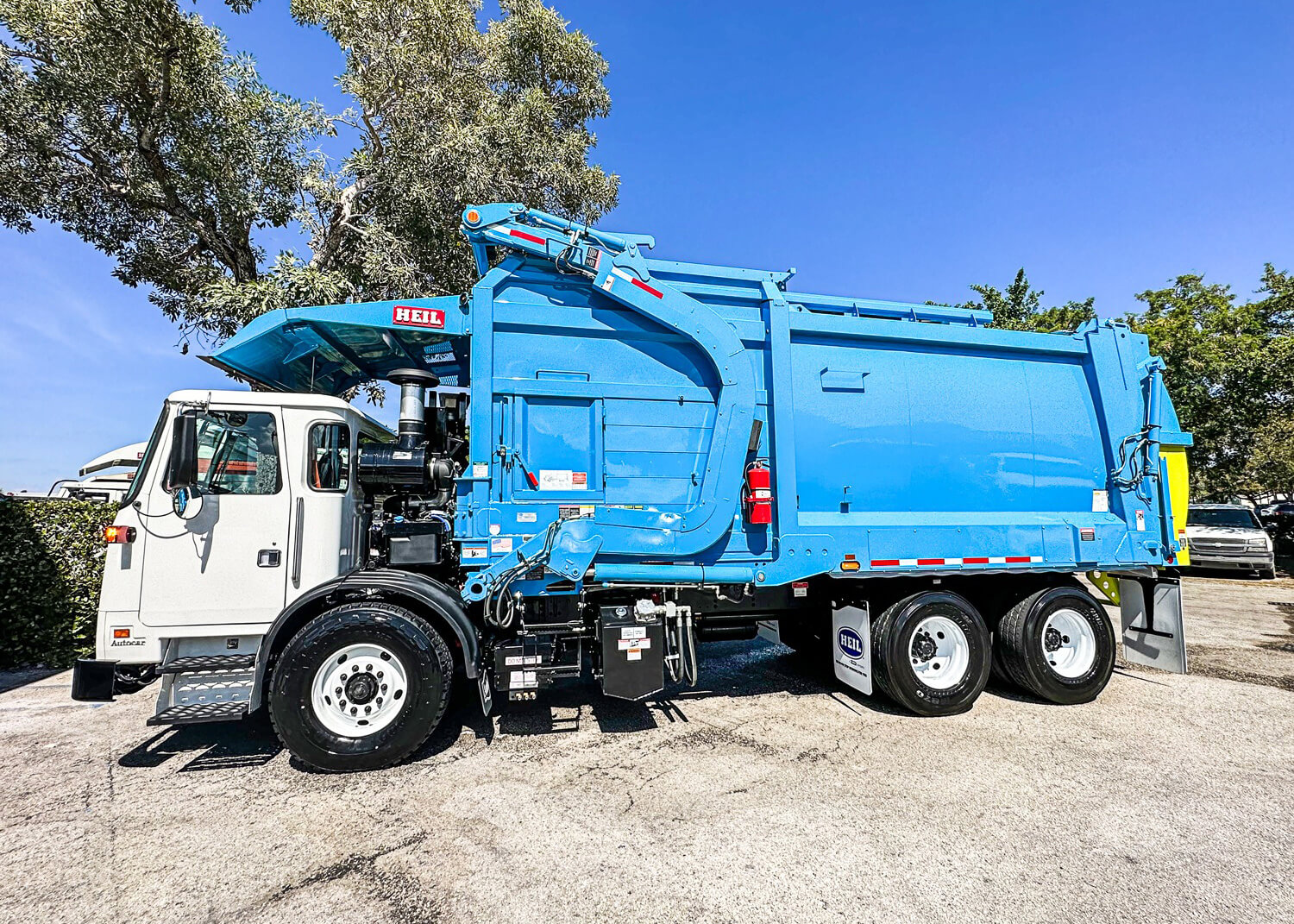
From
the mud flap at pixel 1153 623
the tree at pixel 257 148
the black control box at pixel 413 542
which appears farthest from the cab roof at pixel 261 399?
the mud flap at pixel 1153 623

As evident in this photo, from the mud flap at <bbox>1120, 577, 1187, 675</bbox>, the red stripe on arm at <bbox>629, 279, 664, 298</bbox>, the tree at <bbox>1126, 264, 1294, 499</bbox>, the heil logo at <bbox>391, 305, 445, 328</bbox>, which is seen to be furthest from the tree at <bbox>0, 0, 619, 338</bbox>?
the tree at <bbox>1126, 264, 1294, 499</bbox>

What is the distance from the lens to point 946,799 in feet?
12.0

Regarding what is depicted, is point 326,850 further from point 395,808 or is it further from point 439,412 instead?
point 439,412

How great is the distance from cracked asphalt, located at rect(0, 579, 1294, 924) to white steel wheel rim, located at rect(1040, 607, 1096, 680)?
1.15ft

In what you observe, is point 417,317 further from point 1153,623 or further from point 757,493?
point 1153,623

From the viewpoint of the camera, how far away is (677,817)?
3.44 meters

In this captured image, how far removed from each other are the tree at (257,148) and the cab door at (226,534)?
4.28 metres

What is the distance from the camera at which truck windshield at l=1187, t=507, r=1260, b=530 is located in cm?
1492

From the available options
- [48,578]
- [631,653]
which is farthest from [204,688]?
[48,578]

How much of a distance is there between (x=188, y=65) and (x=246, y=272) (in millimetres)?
2670

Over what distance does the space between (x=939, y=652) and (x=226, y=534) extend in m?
5.75

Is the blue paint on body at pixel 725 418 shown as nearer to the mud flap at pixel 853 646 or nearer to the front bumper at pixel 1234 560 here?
the mud flap at pixel 853 646

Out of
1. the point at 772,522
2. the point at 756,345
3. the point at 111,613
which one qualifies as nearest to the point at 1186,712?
the point at 772,522

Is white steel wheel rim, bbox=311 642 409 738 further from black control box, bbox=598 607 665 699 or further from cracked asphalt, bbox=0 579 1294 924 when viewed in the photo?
black control box, bbox=598 607 665 699
